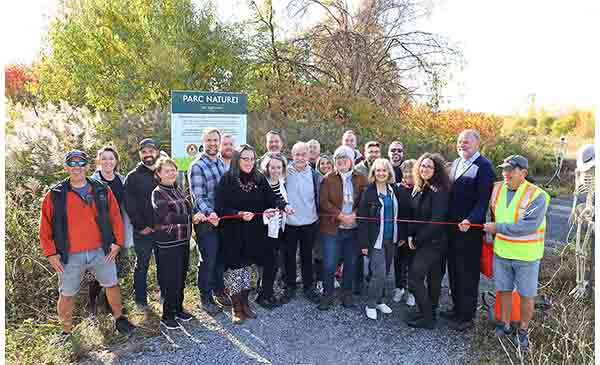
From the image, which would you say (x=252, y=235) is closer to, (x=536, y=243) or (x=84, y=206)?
(x=84, y=206)

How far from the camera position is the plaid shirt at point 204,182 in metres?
4.71

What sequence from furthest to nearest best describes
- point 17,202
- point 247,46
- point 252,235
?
point 247,46
point 17,202
point 252,235

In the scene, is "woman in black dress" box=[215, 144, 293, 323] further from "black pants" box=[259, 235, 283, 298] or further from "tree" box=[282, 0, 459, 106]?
"tree" box=[282, 0, 459, 106]

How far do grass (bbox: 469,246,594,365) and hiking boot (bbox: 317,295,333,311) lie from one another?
154 centimetres

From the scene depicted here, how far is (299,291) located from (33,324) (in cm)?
296

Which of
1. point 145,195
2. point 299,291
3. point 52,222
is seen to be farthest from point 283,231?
point 52,222

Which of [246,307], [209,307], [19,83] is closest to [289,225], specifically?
[246,307]

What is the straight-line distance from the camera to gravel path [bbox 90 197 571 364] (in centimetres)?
407

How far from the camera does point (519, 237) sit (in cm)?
413

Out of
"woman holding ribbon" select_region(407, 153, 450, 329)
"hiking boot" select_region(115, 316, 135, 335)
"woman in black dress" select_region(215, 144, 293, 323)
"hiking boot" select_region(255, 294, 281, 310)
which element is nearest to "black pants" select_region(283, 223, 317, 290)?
"hiking boot" select_region(255, 294, 281, 310)

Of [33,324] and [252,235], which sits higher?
[252,235]

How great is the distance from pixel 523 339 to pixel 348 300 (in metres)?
1.82

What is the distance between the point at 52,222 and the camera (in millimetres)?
Result: 3865

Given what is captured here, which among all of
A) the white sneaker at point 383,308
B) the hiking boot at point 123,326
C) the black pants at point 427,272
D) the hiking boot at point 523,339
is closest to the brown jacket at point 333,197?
the black pants at point 427,272
